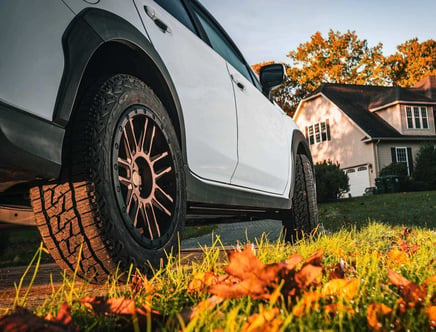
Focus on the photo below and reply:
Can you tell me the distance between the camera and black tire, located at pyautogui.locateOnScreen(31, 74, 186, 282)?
182 centimetres

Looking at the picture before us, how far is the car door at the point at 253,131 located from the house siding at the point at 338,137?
86.5 ft

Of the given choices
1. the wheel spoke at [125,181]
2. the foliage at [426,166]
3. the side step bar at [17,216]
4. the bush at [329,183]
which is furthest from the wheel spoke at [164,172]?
the foliage at [426,166]

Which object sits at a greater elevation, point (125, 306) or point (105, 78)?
point (105, 78)

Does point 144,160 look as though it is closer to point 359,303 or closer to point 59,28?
point 59,28

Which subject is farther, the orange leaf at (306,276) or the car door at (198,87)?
the car door at (198,87)

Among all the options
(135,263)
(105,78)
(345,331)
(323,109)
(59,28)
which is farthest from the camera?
(323,109)

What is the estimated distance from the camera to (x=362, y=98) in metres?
33.7

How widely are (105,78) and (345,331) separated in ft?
4.93

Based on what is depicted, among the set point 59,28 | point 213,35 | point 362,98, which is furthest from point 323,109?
point 59,28

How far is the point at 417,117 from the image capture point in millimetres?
31406

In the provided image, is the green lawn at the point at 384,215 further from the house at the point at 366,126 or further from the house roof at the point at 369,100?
the house roof at the point at 369,100

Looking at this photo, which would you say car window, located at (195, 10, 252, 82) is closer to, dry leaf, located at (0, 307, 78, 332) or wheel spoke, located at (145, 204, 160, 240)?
wheel spoke, located at (145, 204, 160, 240)

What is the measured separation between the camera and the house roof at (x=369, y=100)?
30.1 metres

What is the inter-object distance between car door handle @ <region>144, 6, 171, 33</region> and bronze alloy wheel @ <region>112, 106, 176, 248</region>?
53 cm
